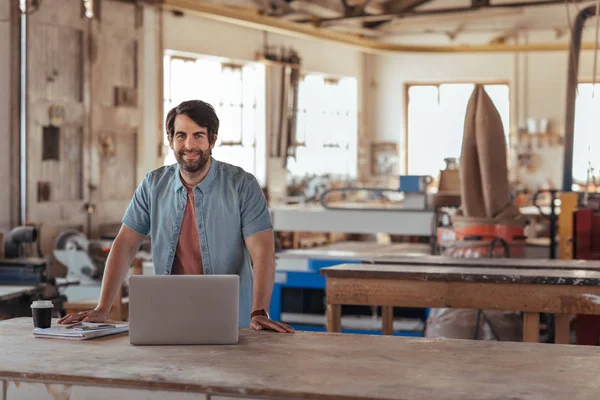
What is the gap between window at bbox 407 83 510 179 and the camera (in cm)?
1395

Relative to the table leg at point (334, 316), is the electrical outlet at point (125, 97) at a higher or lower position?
higher

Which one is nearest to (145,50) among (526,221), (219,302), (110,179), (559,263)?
(110,179)

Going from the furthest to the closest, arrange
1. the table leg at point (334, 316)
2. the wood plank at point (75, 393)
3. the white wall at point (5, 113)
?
the white wall at point (5, 113) < the table leg at point (334, 316) < the wood plank at point (75, 393)

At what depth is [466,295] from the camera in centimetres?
420

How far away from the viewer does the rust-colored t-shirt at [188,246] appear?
11.3 feet

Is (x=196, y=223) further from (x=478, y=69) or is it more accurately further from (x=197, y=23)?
(x=478, y=69)

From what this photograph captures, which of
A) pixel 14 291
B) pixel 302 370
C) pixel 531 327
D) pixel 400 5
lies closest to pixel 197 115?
pixel 302 370

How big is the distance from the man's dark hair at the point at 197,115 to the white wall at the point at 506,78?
10486 millimetres

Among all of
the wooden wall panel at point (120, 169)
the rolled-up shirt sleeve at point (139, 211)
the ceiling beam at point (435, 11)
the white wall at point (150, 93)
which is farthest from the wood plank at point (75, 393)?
the ceiling beam at point (435, 11)

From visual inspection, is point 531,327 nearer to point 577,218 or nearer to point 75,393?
point 577,218

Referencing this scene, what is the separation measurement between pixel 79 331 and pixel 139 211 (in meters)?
0.67

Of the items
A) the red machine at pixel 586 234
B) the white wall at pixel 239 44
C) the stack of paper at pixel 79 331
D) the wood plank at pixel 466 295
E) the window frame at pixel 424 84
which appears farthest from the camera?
the window frame at pixel 424 84

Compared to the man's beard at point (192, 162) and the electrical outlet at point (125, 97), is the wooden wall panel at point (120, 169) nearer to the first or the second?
the electrical outlet at point (125, 97)

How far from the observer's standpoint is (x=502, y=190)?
529 centimetres
